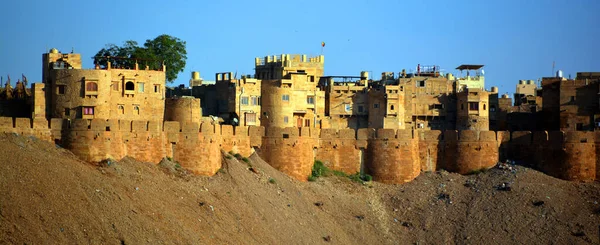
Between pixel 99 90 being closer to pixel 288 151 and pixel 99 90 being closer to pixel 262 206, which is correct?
pixel 262 206

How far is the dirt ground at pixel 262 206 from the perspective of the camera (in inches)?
2586

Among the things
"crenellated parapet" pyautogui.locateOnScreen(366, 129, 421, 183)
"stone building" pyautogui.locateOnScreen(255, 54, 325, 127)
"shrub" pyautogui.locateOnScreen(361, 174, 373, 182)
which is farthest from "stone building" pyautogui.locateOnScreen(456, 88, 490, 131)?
"shrub" pyautogui.locateOnScreen(361, 174, 373, 182)

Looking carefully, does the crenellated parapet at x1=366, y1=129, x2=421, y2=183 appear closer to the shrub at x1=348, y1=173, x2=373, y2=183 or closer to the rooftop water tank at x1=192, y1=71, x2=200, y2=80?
the shrub at x1=348, y1=173, x2=373, y2=183

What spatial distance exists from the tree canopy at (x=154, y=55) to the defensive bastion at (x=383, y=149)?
8784 mm

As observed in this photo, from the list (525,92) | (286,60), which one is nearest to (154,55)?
(286,60)

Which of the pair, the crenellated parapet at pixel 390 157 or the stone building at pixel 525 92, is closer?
the crenellated parapet at pixel 390 157

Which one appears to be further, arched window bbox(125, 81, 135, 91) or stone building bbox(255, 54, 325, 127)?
stone building bbox(255, 54, 325, 127)

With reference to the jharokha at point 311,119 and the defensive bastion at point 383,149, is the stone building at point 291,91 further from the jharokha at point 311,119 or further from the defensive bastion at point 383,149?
the defensive bastion at point 383,149

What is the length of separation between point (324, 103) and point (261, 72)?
6.13 m

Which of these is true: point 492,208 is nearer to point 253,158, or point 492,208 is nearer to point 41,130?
point 253,158

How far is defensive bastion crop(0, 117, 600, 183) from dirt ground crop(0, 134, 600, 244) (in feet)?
3.07

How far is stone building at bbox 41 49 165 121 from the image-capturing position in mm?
80812

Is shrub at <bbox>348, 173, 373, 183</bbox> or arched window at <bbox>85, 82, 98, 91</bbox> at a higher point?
arched window at <bbox>85, 82, 98, 91</bbox>

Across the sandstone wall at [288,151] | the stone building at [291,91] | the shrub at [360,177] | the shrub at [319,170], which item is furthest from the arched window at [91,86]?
the shrub at [360,177]
